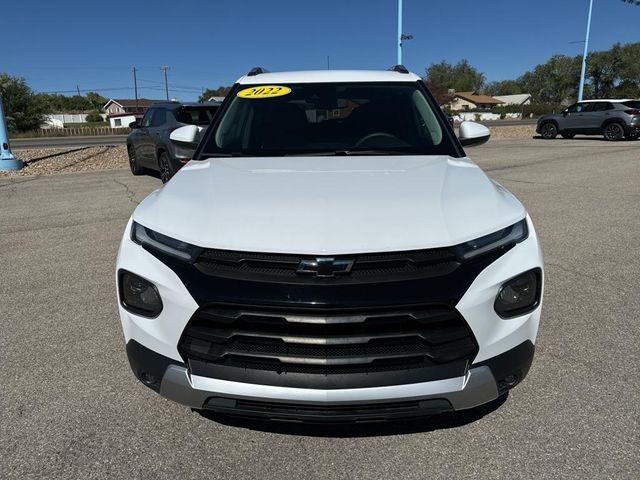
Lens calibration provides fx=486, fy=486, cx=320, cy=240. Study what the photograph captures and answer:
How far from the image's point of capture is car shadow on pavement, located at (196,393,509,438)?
7.77 feet

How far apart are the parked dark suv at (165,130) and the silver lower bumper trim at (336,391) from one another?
6620 mm

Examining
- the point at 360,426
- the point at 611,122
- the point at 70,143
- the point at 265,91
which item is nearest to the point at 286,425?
the point at 360,426

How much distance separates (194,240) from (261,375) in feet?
2.03

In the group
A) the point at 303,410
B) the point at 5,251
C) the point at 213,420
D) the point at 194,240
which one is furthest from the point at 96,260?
the point at 303,410

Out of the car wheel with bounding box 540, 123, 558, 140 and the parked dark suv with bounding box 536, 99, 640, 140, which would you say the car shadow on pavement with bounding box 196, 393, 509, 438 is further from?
the car wheel with bounding box 540, 123, 558, 140

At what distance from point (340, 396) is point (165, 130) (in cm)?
825

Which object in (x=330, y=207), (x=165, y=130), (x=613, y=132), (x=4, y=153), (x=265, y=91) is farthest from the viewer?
(x=613, y=132)

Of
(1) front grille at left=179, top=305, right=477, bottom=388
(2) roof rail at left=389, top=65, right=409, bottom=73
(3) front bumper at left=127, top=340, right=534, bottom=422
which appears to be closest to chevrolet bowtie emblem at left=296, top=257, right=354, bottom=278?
(1) front grille at left=179, top=305, right=477, bottom=388

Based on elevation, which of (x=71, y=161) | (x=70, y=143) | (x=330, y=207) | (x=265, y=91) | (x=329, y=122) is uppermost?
(x=265, y=91)

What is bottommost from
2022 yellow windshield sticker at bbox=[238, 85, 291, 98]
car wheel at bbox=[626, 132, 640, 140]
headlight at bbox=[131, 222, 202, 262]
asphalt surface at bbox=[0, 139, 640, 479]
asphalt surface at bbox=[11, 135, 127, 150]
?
asphalt surface at bbox=[0, 139, 640, 479]

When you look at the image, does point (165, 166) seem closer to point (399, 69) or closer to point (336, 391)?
point (399, 69)

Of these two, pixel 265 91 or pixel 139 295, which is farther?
pixel 265 91

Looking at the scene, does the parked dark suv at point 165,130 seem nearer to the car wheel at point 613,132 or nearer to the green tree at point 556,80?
the car wheel at point 613,132

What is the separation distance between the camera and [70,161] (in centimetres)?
1452
